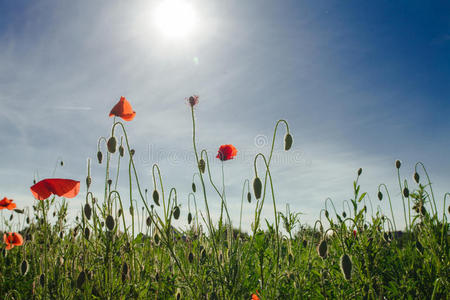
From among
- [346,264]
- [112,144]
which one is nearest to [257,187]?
[346,264]

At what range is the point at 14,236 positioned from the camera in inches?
171

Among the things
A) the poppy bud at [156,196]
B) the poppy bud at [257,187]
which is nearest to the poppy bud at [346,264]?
the poppy bud at [257,187]

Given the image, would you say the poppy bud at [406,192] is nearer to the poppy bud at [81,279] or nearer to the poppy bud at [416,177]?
the poppy bud at [416,177]

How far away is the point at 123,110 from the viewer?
2.31m

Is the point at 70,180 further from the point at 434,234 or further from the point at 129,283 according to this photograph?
the point at 434,234

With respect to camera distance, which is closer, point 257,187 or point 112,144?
point 257,187

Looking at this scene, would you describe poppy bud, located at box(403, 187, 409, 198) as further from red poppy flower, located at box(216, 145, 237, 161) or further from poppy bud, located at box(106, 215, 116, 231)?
poppy bud, located at box(106, 215, 116, 231)

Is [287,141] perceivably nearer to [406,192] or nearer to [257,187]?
[257,187]

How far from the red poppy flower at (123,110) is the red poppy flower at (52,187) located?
672 mm

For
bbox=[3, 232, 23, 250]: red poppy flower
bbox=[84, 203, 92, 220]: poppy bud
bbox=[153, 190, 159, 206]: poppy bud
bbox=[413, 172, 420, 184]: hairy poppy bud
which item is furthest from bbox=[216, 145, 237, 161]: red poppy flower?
bbox=[3, 232, 23, 250]: red poppy flower

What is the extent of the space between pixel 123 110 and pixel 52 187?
32.9 inches

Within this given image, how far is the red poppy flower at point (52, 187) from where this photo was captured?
7.90 ft

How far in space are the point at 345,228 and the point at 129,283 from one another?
171 cm

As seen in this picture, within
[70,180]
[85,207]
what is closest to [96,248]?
[85,207]
